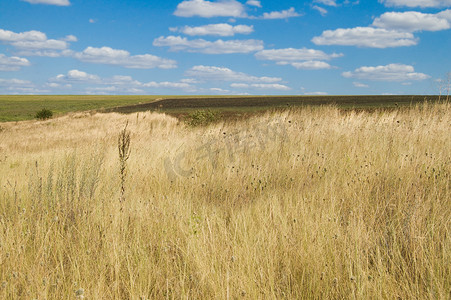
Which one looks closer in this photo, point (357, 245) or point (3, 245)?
point (357, 245)

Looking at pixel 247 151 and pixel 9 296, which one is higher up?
pixel 247 151

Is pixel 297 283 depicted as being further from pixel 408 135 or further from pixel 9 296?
pixel 408 135

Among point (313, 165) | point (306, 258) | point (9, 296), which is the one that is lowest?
point (9, 296)

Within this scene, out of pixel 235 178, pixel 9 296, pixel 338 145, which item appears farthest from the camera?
pixel 338 145

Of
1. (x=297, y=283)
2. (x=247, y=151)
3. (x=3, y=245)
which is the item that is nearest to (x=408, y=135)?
(x=247, y=151)

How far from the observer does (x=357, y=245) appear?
243 cm

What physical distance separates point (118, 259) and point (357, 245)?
6.21ft

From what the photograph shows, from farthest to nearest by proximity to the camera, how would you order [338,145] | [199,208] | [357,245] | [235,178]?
1. [338,145]
2. [235,178]
3. [199,208]
4. [357,245]

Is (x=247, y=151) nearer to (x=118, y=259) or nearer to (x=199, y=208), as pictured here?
(x=199, y=208)

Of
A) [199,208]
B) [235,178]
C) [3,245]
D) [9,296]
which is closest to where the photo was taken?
[9,296]

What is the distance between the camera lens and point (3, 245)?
2.63 metres

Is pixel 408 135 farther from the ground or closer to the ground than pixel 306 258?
farther from the ground

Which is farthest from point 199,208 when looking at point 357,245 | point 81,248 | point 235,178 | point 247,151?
point 247,151

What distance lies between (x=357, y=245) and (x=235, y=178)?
2.43 m
